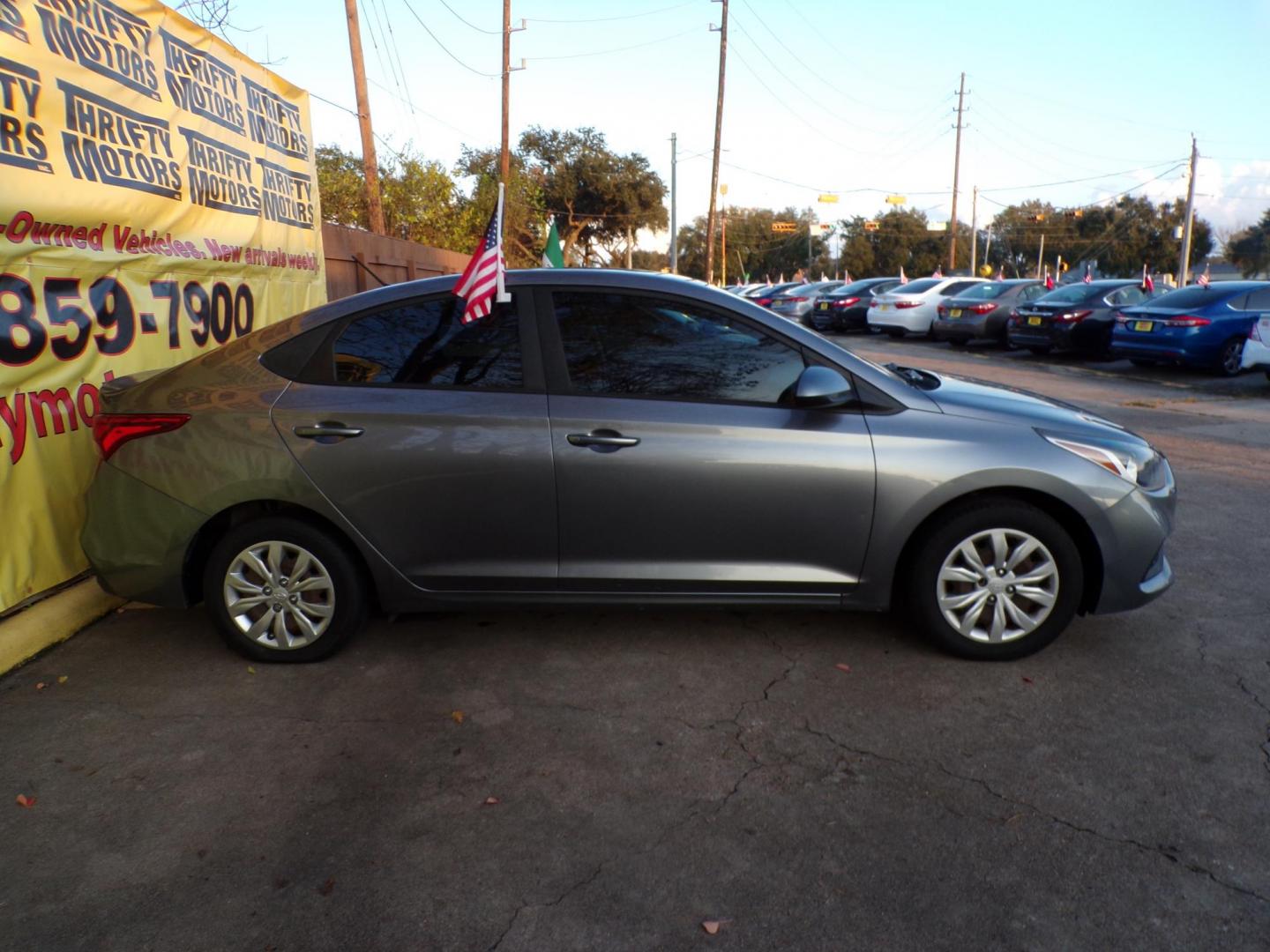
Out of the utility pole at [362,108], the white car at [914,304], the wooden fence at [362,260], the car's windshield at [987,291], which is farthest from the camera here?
the white car at [914,304]

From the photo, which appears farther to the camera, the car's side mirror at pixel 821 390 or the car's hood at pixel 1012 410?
the car's hood at pixel 1012 410

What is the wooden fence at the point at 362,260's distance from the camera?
11.3 meters

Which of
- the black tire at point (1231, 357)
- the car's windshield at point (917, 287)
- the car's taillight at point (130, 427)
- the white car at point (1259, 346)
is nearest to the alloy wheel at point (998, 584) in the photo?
the car's taillight at point (130, 427)

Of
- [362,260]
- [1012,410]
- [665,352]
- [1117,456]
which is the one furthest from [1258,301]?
[665,352]

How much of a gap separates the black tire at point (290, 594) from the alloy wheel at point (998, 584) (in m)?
2.46

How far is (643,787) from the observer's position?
3.17 metres

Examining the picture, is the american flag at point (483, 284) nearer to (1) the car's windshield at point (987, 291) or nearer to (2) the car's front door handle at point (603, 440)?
(2) the car's front door handle at point (603, 440)

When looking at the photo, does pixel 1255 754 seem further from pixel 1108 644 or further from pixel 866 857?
pixel 866 857

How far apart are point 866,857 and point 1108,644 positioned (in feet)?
7.02

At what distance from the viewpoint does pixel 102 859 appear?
281 cm

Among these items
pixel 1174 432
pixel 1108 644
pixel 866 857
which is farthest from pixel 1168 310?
pixel 866 857

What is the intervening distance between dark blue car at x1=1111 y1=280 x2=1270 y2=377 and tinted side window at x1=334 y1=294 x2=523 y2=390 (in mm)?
13957

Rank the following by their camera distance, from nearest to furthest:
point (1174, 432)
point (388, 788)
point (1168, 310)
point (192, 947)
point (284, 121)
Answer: point (192, 947) → point (388, 788) → point (284, 121) → point (1174, 432) → point (1168, 310)

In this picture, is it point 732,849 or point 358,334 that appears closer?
point 732,849
